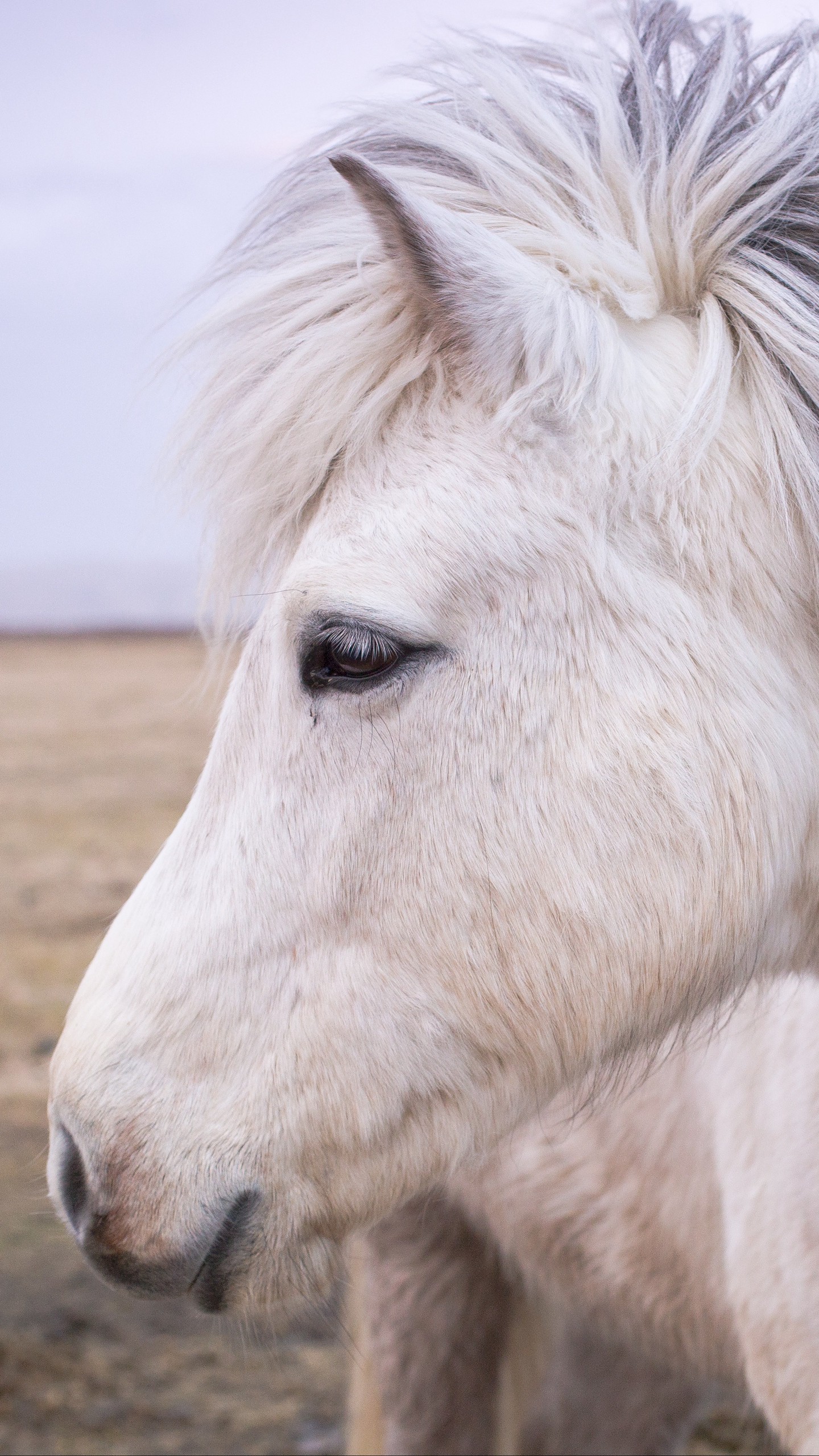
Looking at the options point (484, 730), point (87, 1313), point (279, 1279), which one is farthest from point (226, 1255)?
point (87, 1313)

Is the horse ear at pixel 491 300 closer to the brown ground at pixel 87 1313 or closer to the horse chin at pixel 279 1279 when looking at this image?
the brown ground at pixel 87 1313

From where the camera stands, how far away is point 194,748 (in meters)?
13.3

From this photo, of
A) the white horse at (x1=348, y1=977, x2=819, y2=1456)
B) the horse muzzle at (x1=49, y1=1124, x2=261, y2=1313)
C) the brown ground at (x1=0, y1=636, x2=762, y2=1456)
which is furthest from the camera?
the brown ground at (x1=0, y1=636, x2=762, y2=1456)

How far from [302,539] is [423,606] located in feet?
0.65

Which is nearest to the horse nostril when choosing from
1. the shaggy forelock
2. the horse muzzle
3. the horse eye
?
the horse muzzle

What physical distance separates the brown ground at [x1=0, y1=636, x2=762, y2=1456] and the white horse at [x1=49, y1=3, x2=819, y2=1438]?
1.14ft

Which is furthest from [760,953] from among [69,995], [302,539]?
[69,995]

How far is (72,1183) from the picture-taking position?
1.14 meters

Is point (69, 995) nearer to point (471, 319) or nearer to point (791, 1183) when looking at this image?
point (791, 1183)

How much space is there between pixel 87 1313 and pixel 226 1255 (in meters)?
2.51

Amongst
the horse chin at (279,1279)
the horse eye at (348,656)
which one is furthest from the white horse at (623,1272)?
the horse eye at (348,656)

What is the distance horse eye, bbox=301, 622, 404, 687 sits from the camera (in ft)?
3.31

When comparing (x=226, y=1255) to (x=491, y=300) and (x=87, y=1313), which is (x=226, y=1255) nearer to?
(x=491, y=300)

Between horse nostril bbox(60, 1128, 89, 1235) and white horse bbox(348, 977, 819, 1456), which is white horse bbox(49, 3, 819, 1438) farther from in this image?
white horse bbox(348, 977, 819, 1456)
